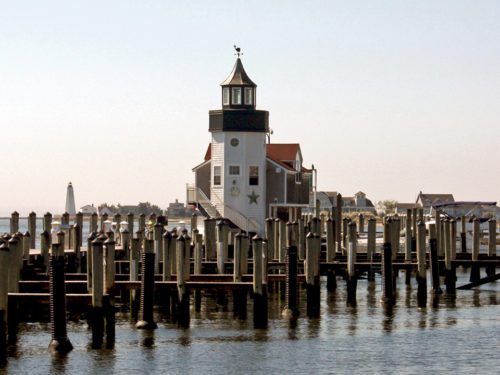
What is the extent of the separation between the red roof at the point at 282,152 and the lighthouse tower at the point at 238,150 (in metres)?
3.64

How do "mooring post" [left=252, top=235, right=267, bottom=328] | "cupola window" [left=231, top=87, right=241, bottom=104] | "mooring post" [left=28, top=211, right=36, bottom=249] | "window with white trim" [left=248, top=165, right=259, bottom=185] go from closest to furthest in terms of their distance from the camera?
1. "mooring post" [left=252, top=235, right=267, bottom=328]
2. "mooring post" [left=28, top=211, right=36, bottom=249]
3. "cupola window" [left=231, top=87, right=241, bottom=104]
4. "window with white trim" [left=248, top=165, right=259, bottom=185]

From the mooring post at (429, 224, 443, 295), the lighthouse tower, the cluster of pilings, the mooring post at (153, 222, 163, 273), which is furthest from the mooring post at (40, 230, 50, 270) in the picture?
the lighthouse tower

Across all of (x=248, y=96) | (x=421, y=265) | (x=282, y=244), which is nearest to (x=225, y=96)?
(x=248, y=96)

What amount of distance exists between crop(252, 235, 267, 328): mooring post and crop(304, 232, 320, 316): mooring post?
324cm

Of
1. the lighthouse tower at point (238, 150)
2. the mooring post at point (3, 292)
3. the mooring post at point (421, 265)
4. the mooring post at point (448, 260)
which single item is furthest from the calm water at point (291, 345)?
the lighthouse tower at point (238, 150)

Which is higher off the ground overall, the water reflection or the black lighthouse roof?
the black lighthouse roof

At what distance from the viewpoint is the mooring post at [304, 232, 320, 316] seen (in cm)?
4097

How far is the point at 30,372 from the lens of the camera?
104ft

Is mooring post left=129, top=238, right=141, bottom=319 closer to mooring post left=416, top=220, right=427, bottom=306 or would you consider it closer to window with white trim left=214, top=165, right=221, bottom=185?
mooring post left=416, top=220, right=427, bottom=306

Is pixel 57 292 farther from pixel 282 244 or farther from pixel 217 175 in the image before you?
pixel 217 175

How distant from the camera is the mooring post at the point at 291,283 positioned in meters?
38.8

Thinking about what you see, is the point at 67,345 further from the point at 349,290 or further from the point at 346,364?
the point at 349,290

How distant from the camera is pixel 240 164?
2847 inches

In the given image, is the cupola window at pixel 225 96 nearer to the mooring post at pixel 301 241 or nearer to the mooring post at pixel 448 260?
the mooring post at pixel 301 241
